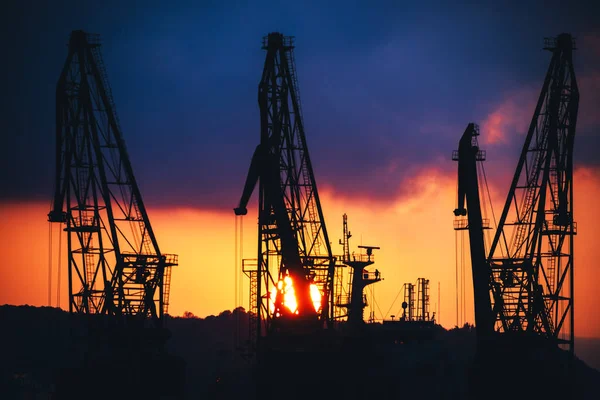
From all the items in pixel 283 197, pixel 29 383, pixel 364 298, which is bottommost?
pixel 29 383

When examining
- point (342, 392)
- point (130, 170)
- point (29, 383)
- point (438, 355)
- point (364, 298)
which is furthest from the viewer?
point (29, 383)

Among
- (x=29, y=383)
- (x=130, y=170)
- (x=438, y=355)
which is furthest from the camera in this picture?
(x=29, y=383)

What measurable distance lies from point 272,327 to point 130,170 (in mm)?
14854

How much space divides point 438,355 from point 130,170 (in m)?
51.5

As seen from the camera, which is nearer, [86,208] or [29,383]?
[86,208]

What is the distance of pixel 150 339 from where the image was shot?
7781 centimetres

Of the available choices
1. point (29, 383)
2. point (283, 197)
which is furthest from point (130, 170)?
point (29, 383)

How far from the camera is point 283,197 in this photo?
79.3 meters

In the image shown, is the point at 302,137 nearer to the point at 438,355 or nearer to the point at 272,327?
the point at 272,327

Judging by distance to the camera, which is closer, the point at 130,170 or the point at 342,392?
the point at 342,392

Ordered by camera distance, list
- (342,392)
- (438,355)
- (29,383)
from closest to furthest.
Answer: (342,392)
(438,355)
(29,383)

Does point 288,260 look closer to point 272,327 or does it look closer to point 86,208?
point 272,327

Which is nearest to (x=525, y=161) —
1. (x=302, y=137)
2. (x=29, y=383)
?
(x=302, y=137)

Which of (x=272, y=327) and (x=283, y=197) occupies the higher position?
(x=283, y=197)
